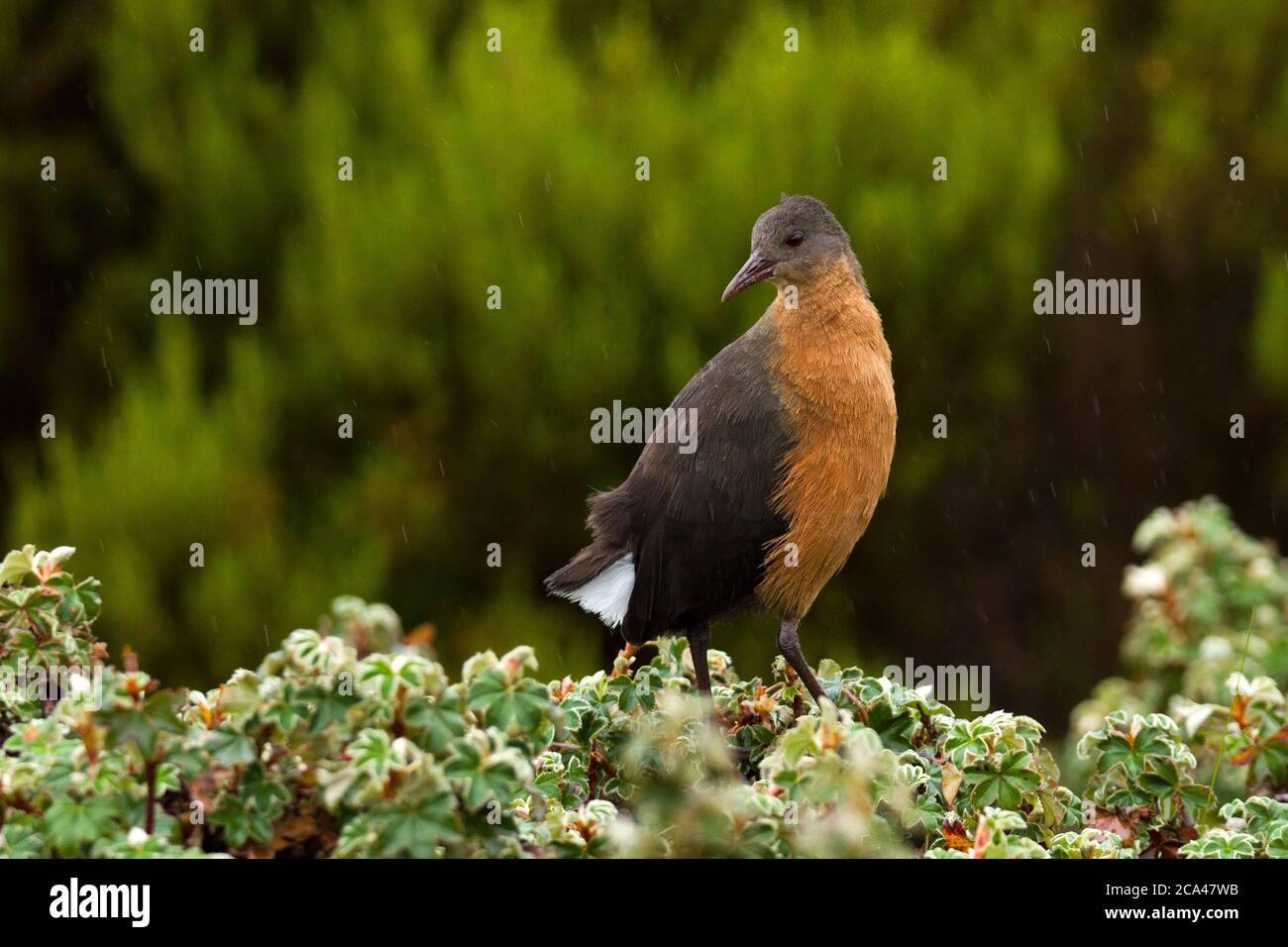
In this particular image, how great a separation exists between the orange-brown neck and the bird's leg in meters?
0.05

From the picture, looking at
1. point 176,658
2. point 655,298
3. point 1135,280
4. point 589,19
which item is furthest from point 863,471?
point 1135,280

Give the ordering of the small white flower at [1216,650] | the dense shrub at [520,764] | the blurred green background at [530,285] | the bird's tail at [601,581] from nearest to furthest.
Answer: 1. the dense shrub at [520,764]
2. the bird's tail at [601,581]
3. the small white flower at [1216,650]
4. the blurred green background at [530,285]

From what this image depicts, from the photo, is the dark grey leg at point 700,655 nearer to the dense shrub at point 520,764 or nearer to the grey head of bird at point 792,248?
the dense shrub at point 520,764

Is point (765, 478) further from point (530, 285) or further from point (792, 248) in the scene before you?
point (530, 285)

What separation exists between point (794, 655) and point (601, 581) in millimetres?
556

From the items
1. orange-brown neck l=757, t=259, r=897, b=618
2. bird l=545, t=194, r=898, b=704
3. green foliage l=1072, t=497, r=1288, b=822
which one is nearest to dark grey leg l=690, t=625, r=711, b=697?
bird l=545, t=194, r=898, b=704

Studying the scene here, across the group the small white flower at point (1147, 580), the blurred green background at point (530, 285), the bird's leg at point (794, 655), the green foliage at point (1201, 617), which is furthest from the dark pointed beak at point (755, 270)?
the blurred green background at point (530, 285)

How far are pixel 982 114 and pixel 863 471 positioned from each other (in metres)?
3.66

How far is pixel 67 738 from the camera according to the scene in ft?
8.16

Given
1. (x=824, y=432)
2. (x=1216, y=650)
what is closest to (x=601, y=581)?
(x=824, y=432)

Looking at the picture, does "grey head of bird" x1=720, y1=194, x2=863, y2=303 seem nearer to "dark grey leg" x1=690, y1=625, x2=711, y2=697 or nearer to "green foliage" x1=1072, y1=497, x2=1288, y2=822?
"dark grey leg" x1=690, y1=625, x2=711, y2=697

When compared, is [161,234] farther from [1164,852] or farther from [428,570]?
[1164,852]

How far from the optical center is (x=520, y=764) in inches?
88.0

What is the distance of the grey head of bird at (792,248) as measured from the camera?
4023 millimetres
